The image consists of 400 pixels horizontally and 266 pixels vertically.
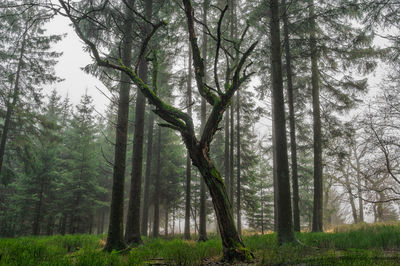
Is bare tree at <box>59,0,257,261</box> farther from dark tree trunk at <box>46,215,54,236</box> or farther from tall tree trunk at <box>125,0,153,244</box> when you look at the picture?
dark tree trunk at <box>46,215,54,236</box>

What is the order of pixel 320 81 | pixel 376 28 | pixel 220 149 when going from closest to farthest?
pixel 376 28 < pixel 320 81 < pixel 220 149

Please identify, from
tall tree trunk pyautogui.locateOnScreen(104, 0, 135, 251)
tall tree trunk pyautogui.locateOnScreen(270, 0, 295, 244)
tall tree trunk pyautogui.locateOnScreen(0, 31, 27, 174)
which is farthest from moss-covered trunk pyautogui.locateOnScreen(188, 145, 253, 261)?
tall tree trunk pyautogui.locateOnScreen(0, 31, 27, 174)

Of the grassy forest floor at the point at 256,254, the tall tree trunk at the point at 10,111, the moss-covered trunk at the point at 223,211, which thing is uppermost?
the tall tree trunk at the point at 10,111

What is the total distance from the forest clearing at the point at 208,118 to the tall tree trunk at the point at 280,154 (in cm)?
3

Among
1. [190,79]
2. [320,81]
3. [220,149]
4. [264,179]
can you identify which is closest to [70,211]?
[220,149]

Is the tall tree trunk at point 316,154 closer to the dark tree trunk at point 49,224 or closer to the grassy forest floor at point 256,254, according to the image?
the grassy forest floor at point 256,254

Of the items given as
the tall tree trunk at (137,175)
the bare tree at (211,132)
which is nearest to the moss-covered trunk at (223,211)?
the bare tree at (211,132)

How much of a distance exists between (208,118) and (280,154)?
3189mm

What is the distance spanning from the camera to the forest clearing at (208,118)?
4594mm

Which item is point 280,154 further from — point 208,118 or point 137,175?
point 137,175

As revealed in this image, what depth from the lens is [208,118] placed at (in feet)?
15.3

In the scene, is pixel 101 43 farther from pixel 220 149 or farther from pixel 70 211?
pixel 70 211

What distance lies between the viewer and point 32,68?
13.7 metres

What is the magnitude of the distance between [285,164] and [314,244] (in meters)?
2.22
